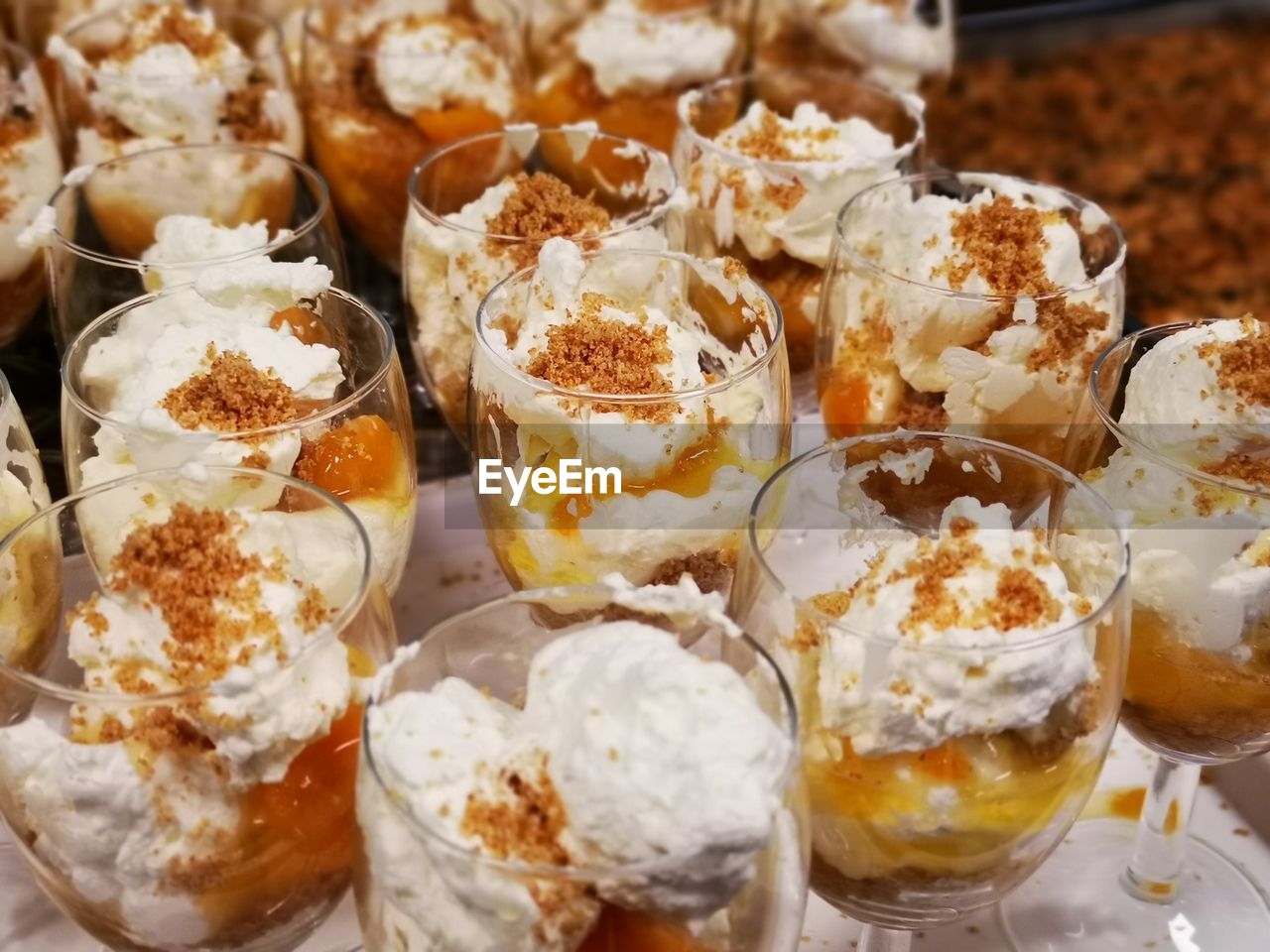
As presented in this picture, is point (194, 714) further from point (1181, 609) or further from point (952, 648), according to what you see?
point (1181, 609)

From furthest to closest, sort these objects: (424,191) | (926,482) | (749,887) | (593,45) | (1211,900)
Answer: (593,45) → (424,191) → (1211,900) → (926,482) → (749,887)

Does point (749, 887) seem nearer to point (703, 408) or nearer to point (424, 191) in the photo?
point (703, 408)

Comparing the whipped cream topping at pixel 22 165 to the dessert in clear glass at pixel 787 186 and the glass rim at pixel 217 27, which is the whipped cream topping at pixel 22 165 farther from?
the dessert in clear glass at pixel 787 186

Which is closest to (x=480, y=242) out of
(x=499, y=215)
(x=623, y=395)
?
(x=499, y=215)

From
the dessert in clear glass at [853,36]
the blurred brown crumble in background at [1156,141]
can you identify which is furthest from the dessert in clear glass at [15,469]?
the blurred brown crumble in background at [1156,141]

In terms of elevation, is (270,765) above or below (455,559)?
above

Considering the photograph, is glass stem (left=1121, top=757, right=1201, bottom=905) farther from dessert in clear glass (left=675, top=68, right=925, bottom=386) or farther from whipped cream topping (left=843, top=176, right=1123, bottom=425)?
dessert in clear glass (left=675, top=68, right=925, bottom=386)

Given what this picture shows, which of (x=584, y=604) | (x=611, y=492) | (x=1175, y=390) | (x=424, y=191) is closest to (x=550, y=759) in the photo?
(x=584, y=604)
